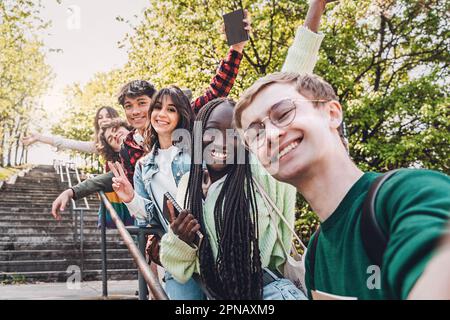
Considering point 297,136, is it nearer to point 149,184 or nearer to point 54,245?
point 149,184

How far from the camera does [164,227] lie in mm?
1660

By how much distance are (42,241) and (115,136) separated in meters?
0.78

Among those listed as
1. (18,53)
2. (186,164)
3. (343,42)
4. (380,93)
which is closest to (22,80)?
(18,53)

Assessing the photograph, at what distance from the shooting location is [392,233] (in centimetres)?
68

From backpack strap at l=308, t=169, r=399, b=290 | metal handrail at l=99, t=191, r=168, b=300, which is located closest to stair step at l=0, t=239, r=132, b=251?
metal handrail at l=99, t=191, r=168, b=300

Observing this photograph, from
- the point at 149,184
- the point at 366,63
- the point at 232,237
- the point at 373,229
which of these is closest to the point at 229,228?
the point at 232,237

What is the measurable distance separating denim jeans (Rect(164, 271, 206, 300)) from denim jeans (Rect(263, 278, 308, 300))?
0.21 metres

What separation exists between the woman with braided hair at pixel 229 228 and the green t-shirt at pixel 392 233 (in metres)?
0.51

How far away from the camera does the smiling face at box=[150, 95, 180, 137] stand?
1693mm

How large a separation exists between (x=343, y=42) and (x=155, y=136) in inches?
35.8

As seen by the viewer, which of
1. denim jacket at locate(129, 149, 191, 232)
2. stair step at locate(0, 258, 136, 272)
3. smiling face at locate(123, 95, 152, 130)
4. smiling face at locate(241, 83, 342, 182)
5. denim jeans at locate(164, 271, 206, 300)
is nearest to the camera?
smiling face at locate(241, 83, 342, 182)

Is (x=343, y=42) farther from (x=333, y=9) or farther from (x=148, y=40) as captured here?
(x=148, y=40)

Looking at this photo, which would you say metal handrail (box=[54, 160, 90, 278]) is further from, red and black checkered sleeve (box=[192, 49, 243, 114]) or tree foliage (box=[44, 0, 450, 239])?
red and black checkered sleeve (box=[192, 49, 243, 114])
